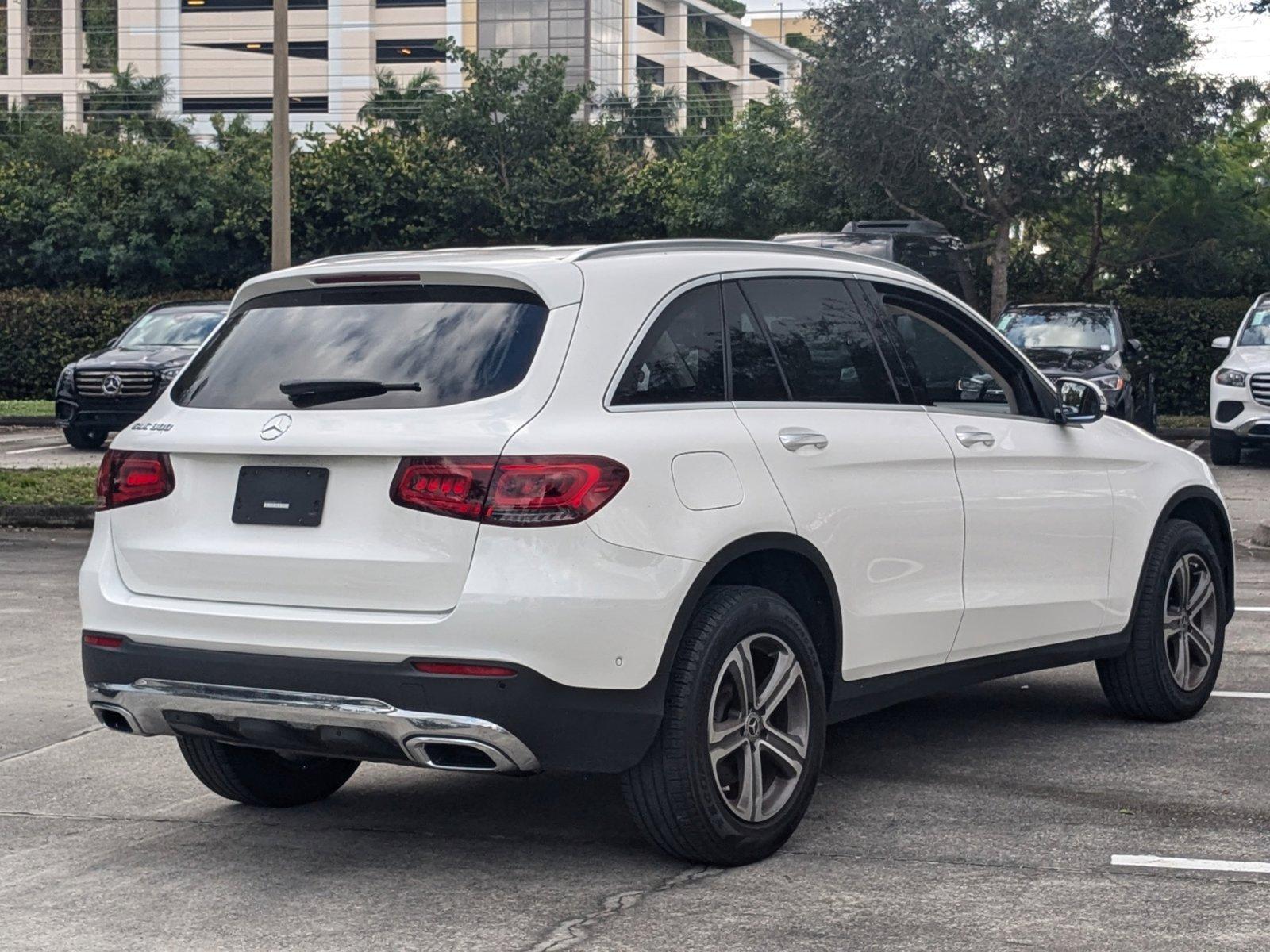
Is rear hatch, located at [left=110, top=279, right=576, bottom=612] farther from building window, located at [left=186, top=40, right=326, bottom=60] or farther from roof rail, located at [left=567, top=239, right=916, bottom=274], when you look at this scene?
building window, located at [left=186, top=40, right=326, bottom=60]

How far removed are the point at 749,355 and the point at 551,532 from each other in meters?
1.09

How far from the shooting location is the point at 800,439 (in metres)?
5.41

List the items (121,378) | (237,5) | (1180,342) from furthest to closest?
(237,5) → (1180,342) → (121,378)

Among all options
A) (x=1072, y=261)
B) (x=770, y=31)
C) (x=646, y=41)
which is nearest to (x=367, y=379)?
(x=1072, y=261)

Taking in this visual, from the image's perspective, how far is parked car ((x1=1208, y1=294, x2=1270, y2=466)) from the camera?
63.9ft

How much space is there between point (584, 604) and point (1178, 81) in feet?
76.6

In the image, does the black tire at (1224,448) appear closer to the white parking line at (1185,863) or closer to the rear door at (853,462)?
the rear door at (853,462)

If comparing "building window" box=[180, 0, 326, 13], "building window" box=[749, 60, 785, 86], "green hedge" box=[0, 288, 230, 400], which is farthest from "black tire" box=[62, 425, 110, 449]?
"building window" box=[749, 60, 785, 86]

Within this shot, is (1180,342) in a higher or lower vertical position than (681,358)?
lower

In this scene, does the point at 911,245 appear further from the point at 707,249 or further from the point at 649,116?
the point at 649,116

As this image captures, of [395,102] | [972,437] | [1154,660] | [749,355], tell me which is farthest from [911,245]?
[395,102]

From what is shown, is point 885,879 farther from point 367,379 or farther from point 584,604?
point 367,379

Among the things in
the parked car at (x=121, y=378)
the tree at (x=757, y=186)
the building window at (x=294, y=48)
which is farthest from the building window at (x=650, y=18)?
the parked car at (x=121, y=378)

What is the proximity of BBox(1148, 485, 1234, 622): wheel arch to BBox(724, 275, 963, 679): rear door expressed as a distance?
160cm
